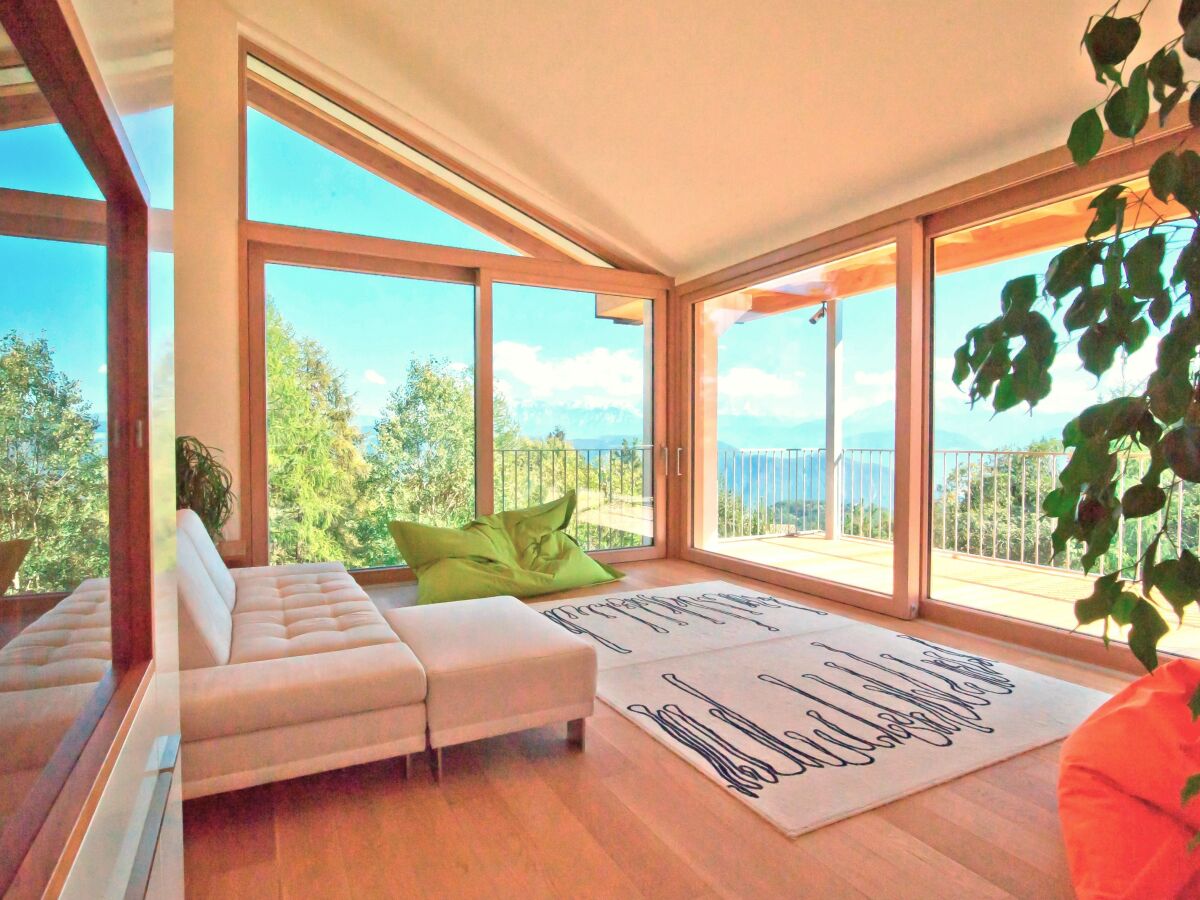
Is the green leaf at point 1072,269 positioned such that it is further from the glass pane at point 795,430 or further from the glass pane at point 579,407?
the glass pane at point 579,407

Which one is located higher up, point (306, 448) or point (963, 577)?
point (306, 448)

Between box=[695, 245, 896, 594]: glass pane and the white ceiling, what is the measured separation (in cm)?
76

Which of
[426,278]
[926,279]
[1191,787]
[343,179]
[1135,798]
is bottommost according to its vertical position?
[1135,798]

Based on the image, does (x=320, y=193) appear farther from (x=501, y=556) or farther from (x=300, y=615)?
(x=300, y=615)

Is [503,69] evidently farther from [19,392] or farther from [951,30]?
[19,392]

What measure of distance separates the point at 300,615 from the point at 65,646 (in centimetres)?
191

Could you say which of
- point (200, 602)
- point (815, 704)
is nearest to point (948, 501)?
point (815, 704)

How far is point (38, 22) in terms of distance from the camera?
69 cm

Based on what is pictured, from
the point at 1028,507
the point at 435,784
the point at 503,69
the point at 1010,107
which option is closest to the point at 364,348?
the point at 503,69

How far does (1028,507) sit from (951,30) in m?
3.40

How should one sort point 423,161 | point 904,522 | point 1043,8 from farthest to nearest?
1. point 423,161
2. point 904,522
3. point 1043,8

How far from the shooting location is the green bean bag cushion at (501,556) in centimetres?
418

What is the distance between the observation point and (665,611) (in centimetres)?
400

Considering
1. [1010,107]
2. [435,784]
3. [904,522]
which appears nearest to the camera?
[435,784]
